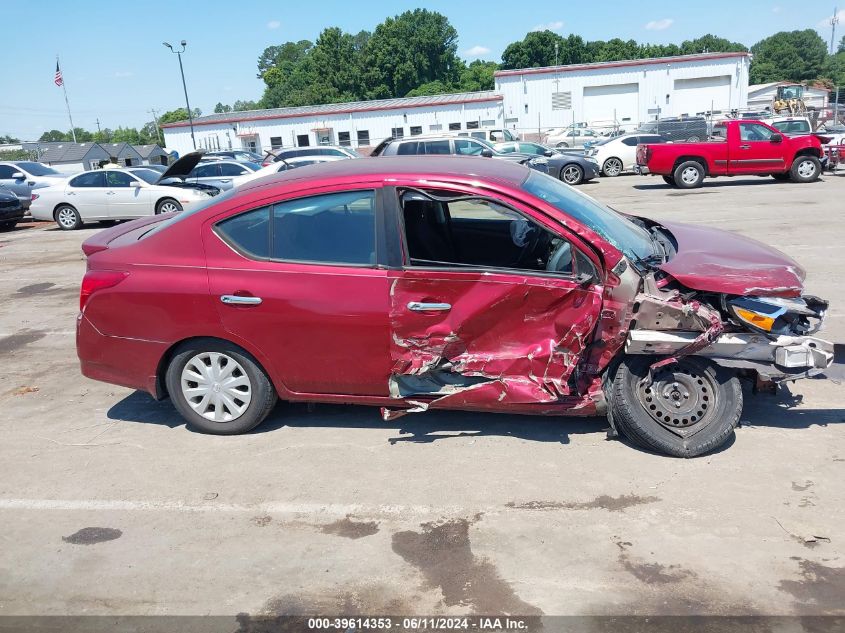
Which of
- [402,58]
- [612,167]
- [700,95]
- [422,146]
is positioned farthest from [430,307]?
[402,58]

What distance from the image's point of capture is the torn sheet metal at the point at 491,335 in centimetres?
427

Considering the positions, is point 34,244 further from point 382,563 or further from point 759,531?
point 759,531

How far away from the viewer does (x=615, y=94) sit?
55594mm

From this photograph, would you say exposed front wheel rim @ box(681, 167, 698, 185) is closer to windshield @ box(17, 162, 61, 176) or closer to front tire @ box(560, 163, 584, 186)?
front tire @ box(560, 163, 584, 186)

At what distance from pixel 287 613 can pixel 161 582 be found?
0.71 m

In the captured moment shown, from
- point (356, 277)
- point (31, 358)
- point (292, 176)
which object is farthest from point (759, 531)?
point (31, 358)

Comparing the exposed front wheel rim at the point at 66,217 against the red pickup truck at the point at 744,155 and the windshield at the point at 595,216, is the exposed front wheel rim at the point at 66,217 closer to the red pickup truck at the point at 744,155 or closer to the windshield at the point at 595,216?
the red pickup truck at the point at 744,155

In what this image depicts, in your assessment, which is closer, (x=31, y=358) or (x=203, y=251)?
(x=203, y=251)

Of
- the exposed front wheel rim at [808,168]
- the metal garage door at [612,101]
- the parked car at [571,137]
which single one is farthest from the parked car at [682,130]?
the metal garage door at [612,101]

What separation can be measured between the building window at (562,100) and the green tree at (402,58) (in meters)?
42.1

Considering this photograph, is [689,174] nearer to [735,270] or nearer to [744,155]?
[744,155]

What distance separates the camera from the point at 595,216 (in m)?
4.81

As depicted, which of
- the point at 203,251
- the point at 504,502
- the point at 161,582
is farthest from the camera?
the point at 203,251

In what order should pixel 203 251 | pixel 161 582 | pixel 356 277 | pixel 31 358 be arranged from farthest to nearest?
1. pixel 31 358
2. pixel 203 251
3. pixel 356 277
4. pixel 161 582
